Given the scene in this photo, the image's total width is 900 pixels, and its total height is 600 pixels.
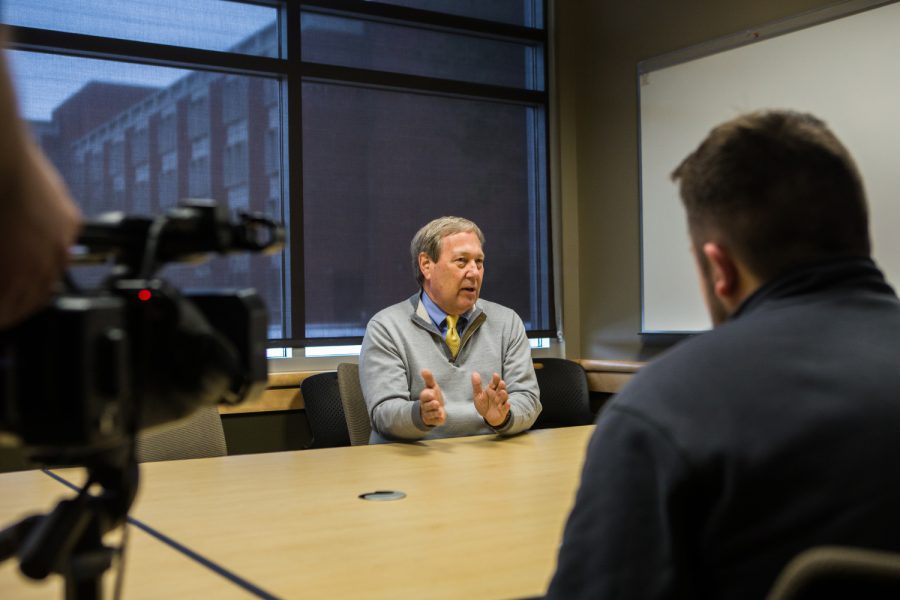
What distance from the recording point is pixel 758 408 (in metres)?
0.91

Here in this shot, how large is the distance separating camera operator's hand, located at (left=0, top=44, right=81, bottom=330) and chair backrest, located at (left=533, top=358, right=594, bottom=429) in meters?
3.87

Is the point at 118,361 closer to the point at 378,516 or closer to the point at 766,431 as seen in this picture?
the point at 766,431

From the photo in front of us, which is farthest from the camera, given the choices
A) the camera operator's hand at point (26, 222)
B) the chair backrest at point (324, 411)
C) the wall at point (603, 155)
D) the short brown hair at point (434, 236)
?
the wall at point (603, 155)

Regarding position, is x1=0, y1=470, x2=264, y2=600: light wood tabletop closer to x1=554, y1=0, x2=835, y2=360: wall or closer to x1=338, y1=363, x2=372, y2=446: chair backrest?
x1=338, y1=363, x2=372, y2=446: chair backrest

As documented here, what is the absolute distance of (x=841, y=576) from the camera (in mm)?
776

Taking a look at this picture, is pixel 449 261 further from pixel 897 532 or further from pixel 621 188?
pixel 897 532

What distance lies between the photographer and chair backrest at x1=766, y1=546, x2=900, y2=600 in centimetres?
76

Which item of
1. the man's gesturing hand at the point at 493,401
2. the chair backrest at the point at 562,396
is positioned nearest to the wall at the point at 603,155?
the chair backrest at the point at 562,396

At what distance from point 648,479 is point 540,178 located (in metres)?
4.40

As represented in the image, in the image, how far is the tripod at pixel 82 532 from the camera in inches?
34.6

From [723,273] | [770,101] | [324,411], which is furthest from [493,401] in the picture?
[770,101]

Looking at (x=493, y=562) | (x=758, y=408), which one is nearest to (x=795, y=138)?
(x=758, y=408)

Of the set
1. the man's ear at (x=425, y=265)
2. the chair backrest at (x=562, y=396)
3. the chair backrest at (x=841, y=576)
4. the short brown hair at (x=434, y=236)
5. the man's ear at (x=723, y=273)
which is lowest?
the chair backrest at (x=562, y=396)

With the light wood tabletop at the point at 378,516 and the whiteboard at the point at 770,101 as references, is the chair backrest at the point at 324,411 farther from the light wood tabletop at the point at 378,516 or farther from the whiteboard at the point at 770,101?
the whiteboard at the point at 770,101
